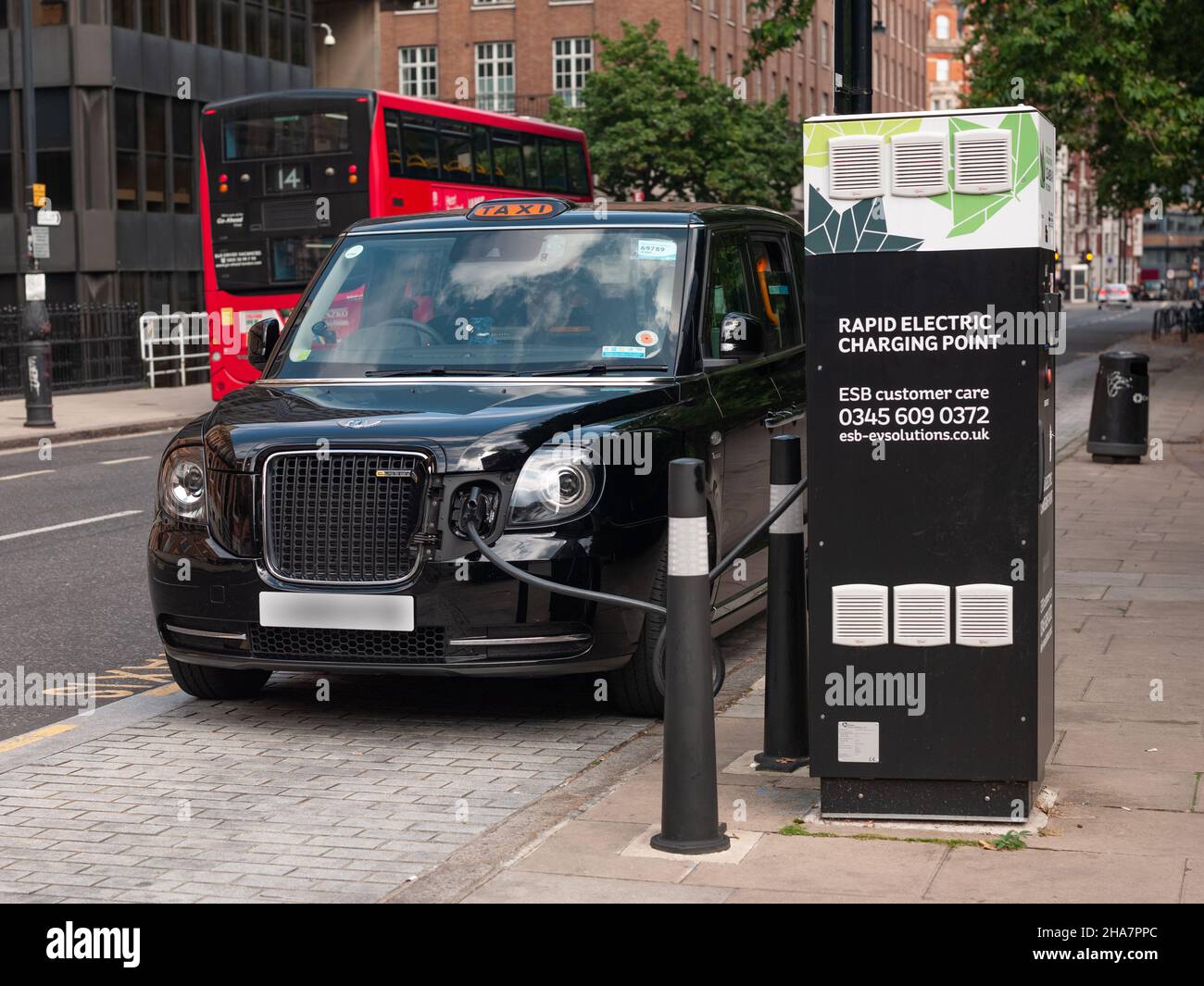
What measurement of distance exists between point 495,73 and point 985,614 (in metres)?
66.2

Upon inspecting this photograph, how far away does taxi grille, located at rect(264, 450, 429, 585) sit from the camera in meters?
6.44

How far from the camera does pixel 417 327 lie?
767 cm

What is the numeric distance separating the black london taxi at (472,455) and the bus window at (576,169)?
18.9 meters

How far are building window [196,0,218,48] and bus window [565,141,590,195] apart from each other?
13.6 m

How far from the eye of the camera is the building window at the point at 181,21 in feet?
120

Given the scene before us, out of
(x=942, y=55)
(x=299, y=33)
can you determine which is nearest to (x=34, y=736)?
(x=299, y=33)

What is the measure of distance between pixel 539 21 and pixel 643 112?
55.4ft

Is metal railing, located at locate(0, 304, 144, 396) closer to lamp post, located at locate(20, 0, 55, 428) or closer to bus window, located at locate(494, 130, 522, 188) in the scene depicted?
lamp post, located at locate(20, 0, 55, 428)

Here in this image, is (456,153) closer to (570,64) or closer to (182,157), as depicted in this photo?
(182,157)

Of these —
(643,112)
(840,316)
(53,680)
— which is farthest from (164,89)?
(840,316)

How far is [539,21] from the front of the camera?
67.9 meters

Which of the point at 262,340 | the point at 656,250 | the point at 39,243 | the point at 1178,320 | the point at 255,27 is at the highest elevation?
the point at 255,27

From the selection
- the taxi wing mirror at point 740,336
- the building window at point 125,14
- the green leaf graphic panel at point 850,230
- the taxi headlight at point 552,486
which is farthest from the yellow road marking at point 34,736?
the building window at point 125,14

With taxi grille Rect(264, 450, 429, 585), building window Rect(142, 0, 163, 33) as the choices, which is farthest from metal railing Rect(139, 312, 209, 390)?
taxi grille Rect(264, 450, 429, 585)
